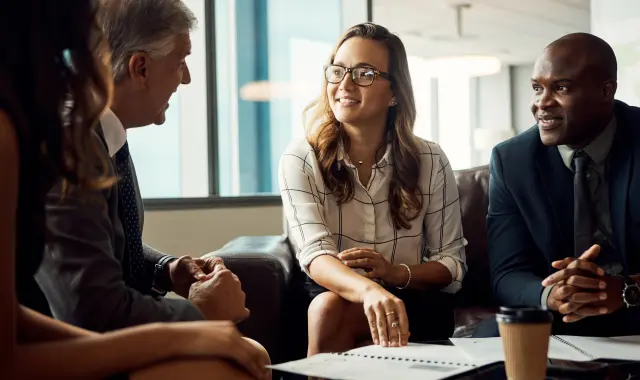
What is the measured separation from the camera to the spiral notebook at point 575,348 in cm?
151

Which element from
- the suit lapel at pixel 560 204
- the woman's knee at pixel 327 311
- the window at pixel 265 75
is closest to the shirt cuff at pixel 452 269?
the suit lapel at pixel 560 204

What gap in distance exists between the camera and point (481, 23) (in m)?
8.41

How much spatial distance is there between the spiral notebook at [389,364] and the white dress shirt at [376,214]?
77cm

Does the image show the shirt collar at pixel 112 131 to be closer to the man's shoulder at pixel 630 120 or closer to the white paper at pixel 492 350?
the white paper at pixel 492 350

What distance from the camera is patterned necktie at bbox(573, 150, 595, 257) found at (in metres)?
2.28

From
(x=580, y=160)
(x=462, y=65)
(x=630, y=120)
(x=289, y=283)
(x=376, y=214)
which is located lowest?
(x=289, y=283)

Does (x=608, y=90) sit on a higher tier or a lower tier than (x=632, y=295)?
higher

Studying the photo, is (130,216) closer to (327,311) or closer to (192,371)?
(327,311)

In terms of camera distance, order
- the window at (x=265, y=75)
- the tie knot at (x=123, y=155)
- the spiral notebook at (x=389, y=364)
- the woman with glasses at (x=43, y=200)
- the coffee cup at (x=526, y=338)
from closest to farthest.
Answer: the woman with glasses at (x=43, y=200), the coffee cup at (x=526, y=338), the spiral notebook at (x=389, y=364), the tie knot at (x=123, y=155), the window at (x=265, y=75)

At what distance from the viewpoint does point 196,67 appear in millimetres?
5270

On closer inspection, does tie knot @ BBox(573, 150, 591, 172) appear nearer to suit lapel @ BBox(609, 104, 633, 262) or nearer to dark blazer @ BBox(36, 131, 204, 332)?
suit lapel @ BBox(609, 104, 633, 262)

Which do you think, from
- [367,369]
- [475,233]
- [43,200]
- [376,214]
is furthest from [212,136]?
[43,200]

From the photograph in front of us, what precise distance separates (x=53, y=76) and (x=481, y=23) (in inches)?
310

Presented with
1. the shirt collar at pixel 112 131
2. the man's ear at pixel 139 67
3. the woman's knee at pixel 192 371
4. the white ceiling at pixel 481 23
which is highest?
the white ceiling at pixel 481 23
